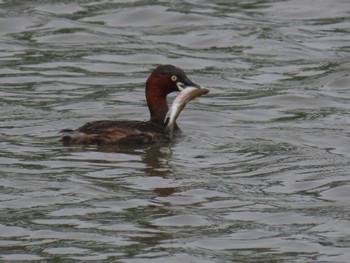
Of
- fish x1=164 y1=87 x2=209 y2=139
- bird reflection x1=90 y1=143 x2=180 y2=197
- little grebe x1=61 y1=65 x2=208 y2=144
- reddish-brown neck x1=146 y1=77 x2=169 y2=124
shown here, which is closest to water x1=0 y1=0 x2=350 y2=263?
bird reflection x1=90 y1=143 x2=180 y2=197

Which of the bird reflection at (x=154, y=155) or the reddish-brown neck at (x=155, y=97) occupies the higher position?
the reddish-brown neck at (x=155, y=97)

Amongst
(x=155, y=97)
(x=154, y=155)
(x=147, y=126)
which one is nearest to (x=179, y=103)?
(x=155, y=97)

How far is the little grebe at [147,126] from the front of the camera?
14.9m

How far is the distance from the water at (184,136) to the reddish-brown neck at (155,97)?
0.48 meters

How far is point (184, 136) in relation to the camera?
619 inches

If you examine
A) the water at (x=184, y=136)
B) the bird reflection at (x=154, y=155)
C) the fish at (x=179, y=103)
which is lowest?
the bird reflection at (x=154, y=155)

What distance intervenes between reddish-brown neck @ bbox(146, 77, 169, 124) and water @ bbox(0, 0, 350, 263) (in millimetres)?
478

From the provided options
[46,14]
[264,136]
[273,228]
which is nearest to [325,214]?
[273,228]

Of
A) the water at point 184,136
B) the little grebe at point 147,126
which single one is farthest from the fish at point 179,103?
the water at point 184,136

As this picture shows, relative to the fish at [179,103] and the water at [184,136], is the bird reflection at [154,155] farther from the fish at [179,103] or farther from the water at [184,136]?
the fish at [179,103]

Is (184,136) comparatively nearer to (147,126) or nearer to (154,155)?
(147,126)

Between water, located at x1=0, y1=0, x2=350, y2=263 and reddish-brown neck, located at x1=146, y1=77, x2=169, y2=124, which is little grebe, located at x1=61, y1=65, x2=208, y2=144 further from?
water, located at x1=0, y1=0, x2=350, y2=263

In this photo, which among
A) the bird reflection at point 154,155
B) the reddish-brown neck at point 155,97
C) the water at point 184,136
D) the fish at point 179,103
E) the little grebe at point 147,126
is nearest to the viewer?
the water at point 184,136

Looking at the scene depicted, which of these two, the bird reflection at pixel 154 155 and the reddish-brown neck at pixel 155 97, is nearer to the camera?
the bird reflection at pixel 154 155
